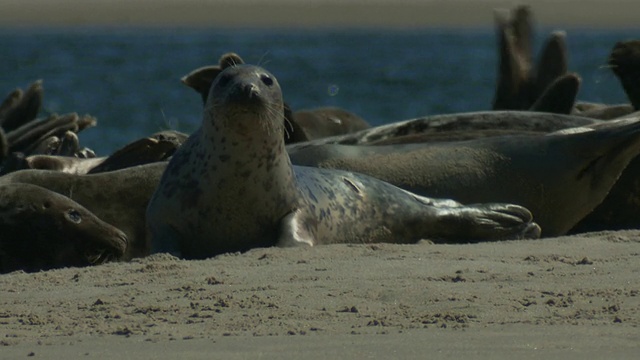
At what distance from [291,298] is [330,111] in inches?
239

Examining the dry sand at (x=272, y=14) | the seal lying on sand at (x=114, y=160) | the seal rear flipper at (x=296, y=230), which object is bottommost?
the dry sand at (x=272, y=14)

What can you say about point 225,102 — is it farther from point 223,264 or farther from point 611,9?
point 611,9

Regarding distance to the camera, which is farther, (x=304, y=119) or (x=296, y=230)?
(x=304, y=119)

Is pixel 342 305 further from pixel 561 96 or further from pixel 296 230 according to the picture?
pixel 561 96

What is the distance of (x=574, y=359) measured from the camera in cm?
396

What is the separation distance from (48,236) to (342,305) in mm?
2418

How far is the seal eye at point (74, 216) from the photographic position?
273 inches

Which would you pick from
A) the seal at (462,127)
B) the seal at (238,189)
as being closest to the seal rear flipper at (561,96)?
the seal at (462,127)

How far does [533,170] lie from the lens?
25.3 ft

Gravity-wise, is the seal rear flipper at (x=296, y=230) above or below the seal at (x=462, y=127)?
above

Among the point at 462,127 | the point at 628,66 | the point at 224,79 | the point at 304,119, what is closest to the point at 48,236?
the point at 224,79

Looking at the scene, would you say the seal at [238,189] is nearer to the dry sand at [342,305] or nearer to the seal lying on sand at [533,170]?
the dry sand at [342,305]

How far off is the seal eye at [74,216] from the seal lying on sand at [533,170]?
4.88ft

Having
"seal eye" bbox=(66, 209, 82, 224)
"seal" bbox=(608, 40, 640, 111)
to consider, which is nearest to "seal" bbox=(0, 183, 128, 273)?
"seal eye" bbox=(66, 209, 82, 224)
